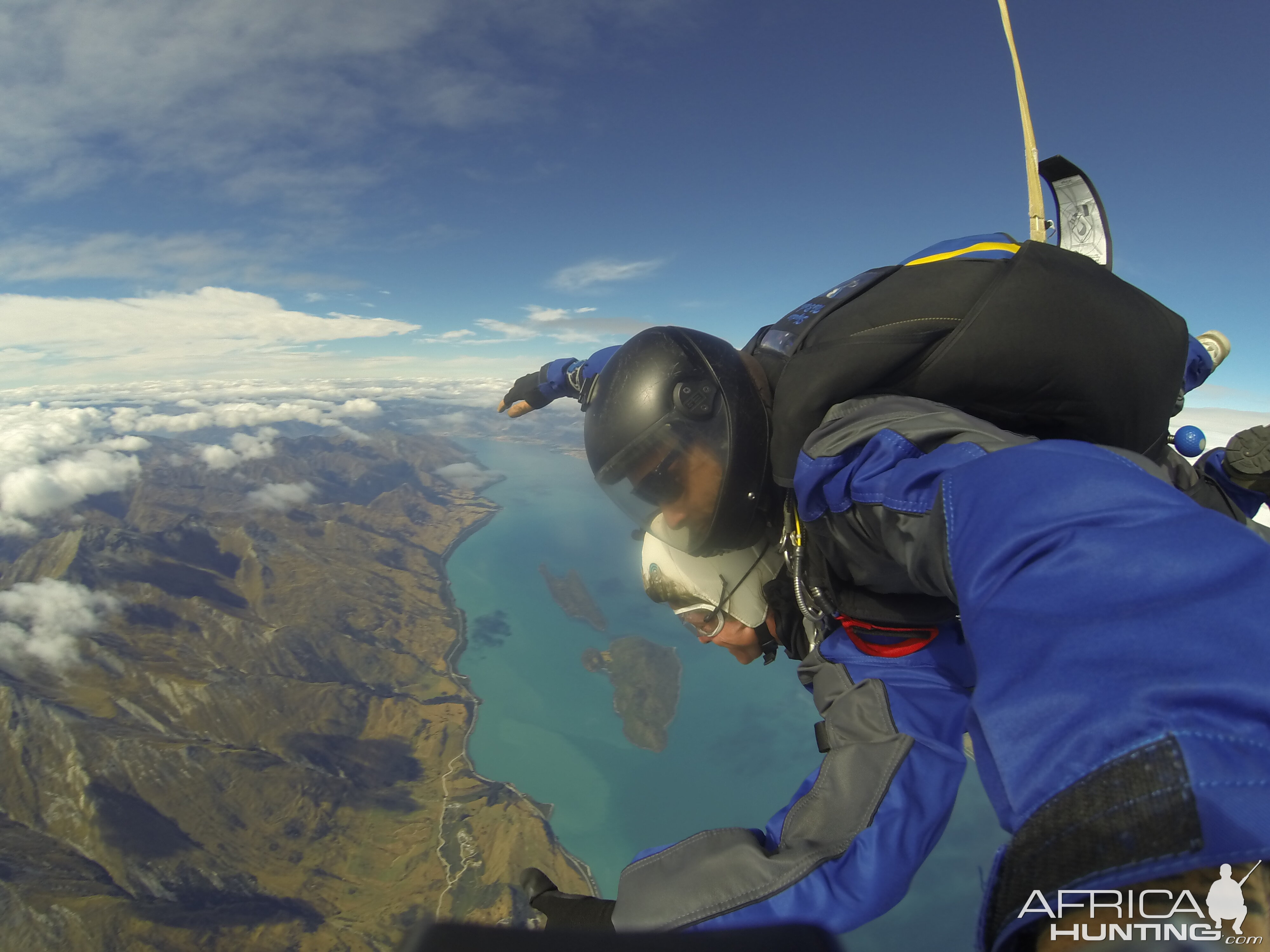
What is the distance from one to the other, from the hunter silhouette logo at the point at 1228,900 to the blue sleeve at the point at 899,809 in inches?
31.9

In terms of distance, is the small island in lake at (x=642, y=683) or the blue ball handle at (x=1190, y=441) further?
the small island in lake at (x=642, y=683)

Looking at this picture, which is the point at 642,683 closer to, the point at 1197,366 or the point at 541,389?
the point at 541,389

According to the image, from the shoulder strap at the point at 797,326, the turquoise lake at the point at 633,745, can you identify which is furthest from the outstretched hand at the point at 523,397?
the turquoise lake at the point at 633,745

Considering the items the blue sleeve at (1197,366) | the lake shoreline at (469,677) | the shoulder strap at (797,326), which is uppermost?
the shoulder strap at (797,326)

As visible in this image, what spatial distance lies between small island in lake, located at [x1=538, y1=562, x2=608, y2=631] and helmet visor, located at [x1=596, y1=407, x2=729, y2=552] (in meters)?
78.2

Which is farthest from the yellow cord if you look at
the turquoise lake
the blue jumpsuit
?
the turquoise lake

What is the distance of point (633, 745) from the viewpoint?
5559 centimetres

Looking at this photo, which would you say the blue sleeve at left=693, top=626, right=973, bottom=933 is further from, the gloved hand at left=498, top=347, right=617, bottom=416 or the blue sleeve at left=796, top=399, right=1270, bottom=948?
the gloved hand at left=498, top=347, right=617, bottom=416

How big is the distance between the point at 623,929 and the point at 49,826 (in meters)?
95.8

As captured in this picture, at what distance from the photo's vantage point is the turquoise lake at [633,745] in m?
40.4

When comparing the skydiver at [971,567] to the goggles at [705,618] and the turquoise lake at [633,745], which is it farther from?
the turquoise lake at [633,745]

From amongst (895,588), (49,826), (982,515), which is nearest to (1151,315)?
(895,588)

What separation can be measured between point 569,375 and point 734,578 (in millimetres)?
2006

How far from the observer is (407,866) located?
50656 millimetres
